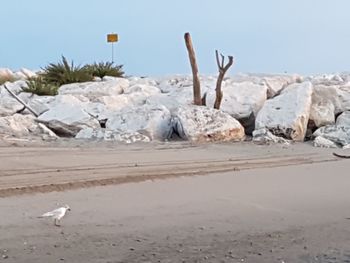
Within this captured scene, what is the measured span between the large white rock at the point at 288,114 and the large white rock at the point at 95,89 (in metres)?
5.05

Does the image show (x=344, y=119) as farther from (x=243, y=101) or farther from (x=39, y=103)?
(x=39, y=103)

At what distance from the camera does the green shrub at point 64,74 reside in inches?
825

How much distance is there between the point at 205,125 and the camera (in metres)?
12.9

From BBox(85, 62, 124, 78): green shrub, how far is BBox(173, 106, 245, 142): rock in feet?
31.3

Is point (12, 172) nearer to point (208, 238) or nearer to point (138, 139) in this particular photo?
point (208, 238)

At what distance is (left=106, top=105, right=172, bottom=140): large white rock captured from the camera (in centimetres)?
1296

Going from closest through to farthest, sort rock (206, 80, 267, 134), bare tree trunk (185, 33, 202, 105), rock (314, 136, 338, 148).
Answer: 1. rock (314, 136, 338, 148)
2. rock (206, 80, 267, 134)
3. bare tree trunk (185, 33, 202, 105)

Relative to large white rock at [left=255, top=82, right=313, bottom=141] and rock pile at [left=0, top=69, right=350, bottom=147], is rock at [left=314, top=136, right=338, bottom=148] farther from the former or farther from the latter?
large white rock at [left=255, top=82, right=313, bottom=141]

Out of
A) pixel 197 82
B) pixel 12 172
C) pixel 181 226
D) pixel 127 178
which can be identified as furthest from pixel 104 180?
pixel 197 82

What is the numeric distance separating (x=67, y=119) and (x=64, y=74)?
7.22m

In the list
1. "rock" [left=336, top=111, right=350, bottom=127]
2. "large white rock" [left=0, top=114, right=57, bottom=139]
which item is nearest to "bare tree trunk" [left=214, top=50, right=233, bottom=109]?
"rock" [left=336, top=111, right=350, bottom=127]

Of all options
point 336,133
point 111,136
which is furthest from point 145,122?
point 336,133

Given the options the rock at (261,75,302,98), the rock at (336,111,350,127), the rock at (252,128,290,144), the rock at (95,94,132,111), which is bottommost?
the rock at (95,94,132,111)

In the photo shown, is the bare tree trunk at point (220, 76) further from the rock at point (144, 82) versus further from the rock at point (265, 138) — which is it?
the rock at point (144, 82)
